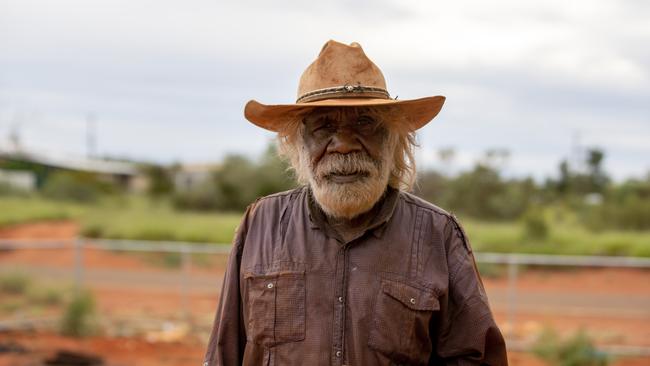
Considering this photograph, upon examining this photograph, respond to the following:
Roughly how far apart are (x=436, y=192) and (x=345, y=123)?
27.6m

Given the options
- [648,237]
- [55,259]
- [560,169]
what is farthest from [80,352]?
[560,169]

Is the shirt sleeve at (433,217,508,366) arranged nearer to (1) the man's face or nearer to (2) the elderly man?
(2) the elderly man

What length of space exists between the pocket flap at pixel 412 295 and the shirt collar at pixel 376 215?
8.2 inches

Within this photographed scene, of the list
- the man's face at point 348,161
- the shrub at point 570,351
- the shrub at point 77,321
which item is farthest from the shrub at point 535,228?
the man's face at point 348,161

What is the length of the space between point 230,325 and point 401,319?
68cm

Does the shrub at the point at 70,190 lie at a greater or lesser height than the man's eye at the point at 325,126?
lesser

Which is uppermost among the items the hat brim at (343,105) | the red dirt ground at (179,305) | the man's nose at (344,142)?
the hat brim at (343,105)

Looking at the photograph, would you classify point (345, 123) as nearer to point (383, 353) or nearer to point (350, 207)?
point (350, 207)

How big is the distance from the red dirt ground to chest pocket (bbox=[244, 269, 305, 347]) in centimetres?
776

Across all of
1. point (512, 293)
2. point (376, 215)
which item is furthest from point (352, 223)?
point (512, 293)

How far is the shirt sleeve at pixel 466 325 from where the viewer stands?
9.78ft

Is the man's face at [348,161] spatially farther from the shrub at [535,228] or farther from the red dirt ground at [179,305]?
the shrub at [535,228]

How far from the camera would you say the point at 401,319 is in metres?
2.93

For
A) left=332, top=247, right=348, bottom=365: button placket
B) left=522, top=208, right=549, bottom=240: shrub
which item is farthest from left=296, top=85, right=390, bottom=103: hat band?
left=522, top=208, right=549, bottom=240: shrub
